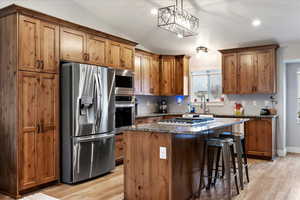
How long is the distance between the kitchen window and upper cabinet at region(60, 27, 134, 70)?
2.32m

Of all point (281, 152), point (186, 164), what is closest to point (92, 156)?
point (186, 164)

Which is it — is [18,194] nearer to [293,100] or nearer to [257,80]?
[257,80]

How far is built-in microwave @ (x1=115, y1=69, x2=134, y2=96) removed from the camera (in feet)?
16.2

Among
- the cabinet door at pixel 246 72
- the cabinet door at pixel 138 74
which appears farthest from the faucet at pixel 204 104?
the cabinet door at pixel 138 74

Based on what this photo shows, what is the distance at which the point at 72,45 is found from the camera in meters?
4.25

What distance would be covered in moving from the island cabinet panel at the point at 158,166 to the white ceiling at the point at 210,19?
105 inches

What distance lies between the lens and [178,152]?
3084 millimetres

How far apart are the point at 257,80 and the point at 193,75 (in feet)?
6.01

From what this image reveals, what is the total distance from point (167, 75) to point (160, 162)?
4198 mm

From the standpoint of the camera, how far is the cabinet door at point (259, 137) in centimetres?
547

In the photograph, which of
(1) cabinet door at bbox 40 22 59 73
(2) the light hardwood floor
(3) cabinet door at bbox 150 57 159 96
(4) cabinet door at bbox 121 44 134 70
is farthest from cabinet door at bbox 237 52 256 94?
(1) cabinet door at bbox 40 22 59 73

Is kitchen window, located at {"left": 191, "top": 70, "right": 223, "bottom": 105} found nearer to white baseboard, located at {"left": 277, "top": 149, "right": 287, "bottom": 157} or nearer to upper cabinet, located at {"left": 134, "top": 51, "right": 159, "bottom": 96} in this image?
upper cabinet, located at {"left": 134, "top": 51, "right": 159, "bottom": 96}

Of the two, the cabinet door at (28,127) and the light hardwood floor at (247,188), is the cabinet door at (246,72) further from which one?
the cabinet door at (28,127)

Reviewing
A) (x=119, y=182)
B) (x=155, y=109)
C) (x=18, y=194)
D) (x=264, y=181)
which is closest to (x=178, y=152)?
(x=119, y=182)
